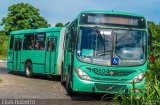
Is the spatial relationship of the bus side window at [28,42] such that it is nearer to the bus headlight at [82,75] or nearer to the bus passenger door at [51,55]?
the bus passenger door at [51,55]

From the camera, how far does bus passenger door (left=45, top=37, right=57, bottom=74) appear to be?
22945 millimetres

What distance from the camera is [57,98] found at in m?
15.9

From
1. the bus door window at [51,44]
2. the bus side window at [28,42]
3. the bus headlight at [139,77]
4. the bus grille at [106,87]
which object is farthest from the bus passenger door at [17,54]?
A: the bus headlight at [139,77]

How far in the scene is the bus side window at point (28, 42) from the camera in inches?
998

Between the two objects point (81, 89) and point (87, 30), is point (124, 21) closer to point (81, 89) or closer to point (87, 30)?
point (87, 30)

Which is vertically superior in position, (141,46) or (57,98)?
(141,46)

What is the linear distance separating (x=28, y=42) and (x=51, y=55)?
2.84m

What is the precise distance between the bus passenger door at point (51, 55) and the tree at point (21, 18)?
68.6 metres

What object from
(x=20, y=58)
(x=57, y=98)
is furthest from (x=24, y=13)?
(x=57, y=98)

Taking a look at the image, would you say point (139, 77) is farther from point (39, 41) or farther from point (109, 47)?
point (39, 41)

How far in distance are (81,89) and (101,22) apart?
2.18 m

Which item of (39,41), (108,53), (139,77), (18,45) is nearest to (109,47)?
(108,53)

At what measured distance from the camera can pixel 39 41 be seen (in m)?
24.6

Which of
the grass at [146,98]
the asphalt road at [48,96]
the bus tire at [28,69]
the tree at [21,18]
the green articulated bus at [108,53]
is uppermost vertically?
the tree at [21,18]
